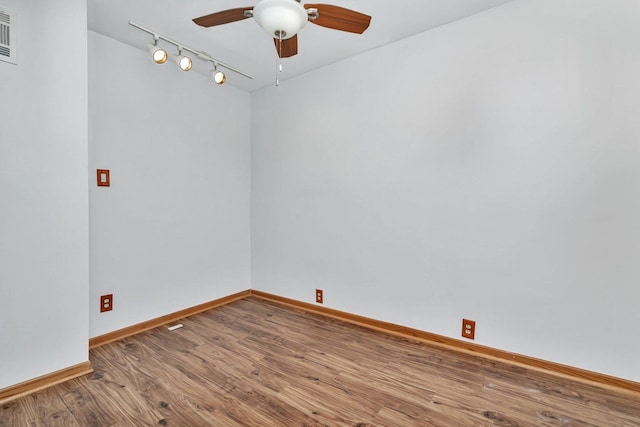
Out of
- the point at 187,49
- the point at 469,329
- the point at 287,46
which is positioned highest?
the point at 187,49

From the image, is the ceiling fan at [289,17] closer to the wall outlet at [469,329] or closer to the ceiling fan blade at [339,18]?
the ceiling fan blade at [339,18]

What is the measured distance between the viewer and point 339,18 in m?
1.44

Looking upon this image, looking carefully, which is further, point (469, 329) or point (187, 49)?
point (187, 49)

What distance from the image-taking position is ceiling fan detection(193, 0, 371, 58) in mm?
1233

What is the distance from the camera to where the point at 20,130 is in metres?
1.67

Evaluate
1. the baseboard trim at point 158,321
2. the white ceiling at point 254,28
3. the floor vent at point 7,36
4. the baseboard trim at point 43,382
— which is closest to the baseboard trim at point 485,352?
the baseboard trim at point 158,321

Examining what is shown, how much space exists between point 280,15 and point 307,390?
6.62 ft

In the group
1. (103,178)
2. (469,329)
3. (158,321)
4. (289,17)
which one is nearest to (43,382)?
(158,321)

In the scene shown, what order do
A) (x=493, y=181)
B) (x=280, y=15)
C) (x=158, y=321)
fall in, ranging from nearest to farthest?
(x=280, y=15) → (x=493, y=181) → (x=158, y=321)

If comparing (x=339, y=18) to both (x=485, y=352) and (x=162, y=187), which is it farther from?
(x=485, y=352)

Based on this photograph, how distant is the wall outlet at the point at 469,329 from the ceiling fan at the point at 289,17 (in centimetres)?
211

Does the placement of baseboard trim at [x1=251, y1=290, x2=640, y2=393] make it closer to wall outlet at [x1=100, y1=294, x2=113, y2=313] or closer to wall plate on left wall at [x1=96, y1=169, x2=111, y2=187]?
wall outlet at [x1=100, y1=294, x2=113, y2=313]

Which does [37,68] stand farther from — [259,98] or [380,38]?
[380,38]

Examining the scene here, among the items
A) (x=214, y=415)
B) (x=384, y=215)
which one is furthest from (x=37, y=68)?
(x=384, y=215)
